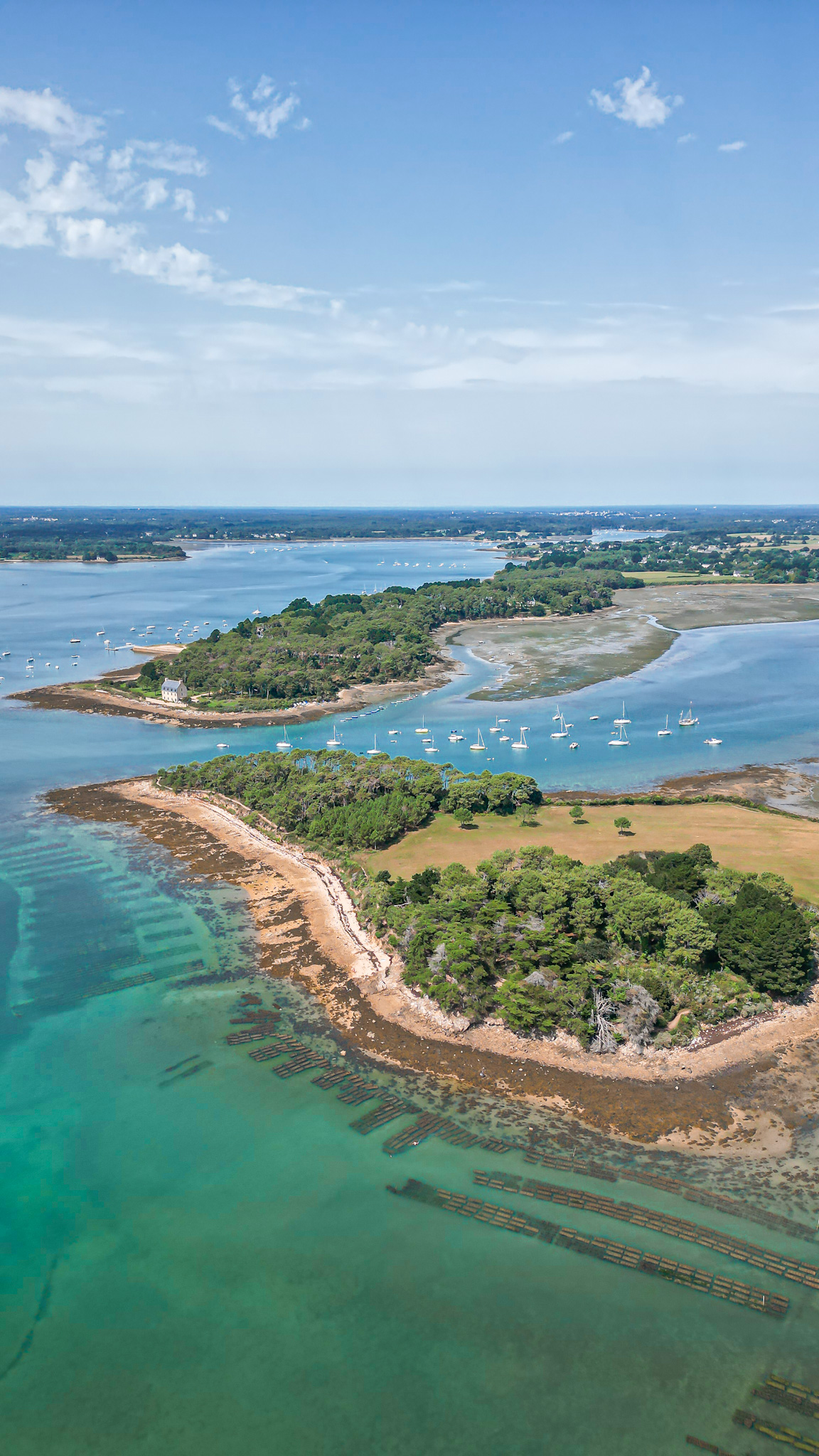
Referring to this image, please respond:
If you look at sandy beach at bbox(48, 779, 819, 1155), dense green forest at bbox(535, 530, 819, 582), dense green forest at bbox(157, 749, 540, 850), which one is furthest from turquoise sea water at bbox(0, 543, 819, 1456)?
dense green forest at bbox(535, 530, 819, 582)

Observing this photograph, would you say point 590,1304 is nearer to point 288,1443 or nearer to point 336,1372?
point 336,1372

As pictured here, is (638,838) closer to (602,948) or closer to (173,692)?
(602,948)

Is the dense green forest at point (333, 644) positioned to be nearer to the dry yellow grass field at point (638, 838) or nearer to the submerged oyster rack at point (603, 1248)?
the dry yellow grass field at point (638, 838)

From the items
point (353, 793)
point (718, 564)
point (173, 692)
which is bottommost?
point (353, 793)

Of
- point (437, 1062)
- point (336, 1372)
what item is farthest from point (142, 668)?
point (336, 1372)

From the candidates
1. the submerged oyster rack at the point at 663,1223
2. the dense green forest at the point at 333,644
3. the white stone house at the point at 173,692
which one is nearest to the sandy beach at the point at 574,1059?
the submerged oyster rack at the point at 663,1223

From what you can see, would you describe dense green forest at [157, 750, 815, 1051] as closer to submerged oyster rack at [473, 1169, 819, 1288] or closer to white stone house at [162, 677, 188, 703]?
submerged oyster rack at [473, 1169, 819, 1288]

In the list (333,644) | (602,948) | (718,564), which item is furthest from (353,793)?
(718,564)
